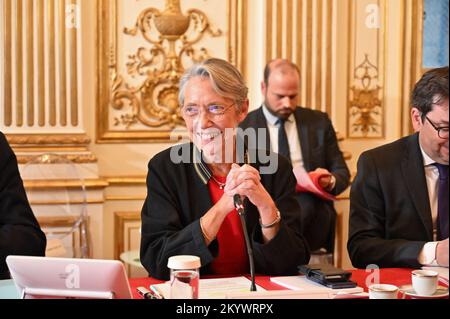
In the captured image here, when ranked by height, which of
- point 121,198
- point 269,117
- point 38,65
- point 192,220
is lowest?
point 121,198

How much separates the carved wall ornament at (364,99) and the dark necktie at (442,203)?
2683 millimetres

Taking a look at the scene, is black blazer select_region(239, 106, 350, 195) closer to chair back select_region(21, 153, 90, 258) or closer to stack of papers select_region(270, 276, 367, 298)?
chair back select_region(21, 153, 90, 258)

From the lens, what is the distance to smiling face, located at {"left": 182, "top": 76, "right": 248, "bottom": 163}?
250cm

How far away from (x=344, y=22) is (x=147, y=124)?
164 centimetres

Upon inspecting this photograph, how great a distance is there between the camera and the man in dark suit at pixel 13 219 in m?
2.46

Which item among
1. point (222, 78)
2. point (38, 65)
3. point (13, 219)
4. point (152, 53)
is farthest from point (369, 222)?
point (38, 65)

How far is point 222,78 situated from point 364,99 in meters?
3.05

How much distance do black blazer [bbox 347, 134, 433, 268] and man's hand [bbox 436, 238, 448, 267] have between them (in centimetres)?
21

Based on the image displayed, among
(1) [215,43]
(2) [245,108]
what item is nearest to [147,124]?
(1) [215,43]

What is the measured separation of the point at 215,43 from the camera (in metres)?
5.18

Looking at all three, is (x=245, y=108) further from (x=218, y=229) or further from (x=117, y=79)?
(x=117, y=79)

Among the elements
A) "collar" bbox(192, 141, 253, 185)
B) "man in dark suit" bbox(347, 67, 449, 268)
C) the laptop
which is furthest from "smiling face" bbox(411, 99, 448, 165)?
the laptop

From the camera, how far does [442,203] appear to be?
2635mm

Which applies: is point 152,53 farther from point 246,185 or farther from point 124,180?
point 246,185
